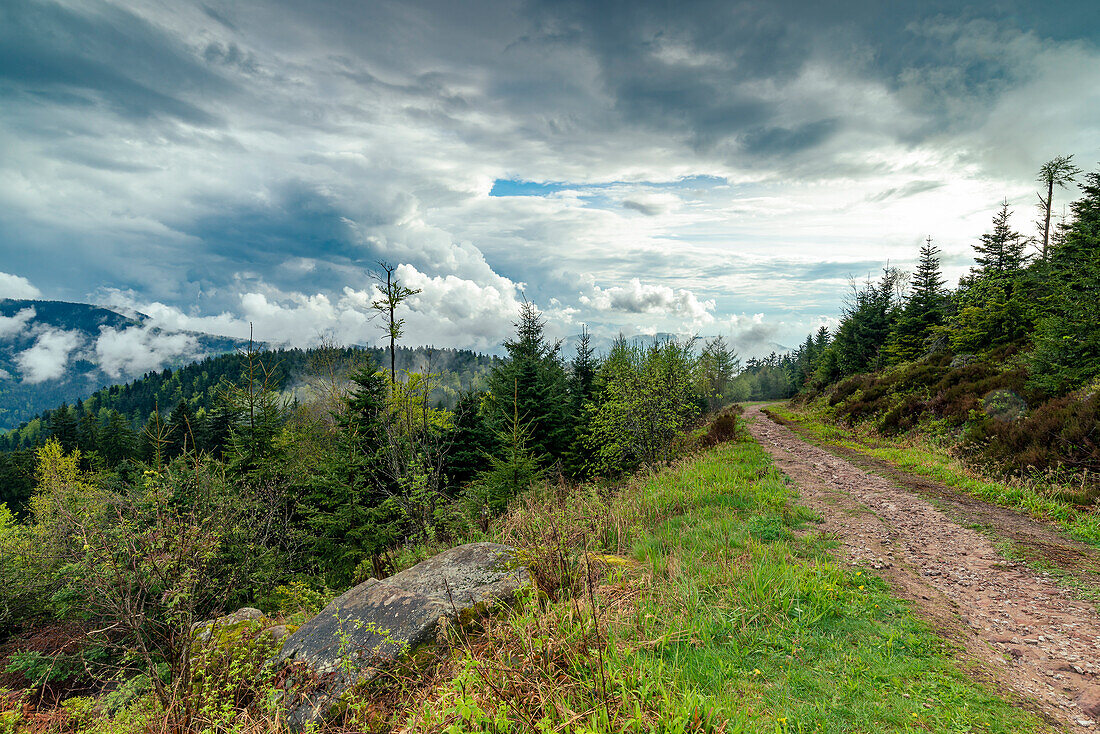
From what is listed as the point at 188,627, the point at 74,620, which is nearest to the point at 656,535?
the point at 188,627

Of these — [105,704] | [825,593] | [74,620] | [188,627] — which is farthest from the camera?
[74,620]

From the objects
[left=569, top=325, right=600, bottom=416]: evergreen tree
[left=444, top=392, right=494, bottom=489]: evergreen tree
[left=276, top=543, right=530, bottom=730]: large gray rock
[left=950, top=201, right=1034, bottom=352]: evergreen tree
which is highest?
[left=950, top=201, right=1034, bottom=352]: evergreen tree

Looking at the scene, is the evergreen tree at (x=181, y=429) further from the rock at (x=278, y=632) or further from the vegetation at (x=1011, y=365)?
the vegetation at (x=1011, y=365)

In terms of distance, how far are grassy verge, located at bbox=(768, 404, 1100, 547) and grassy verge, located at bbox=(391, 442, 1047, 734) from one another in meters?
5.68

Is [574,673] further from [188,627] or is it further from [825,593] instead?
[188,627]

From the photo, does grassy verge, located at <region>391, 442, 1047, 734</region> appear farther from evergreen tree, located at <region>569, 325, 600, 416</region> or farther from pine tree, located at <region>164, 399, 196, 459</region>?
evergreen tree, located at <region>569, 325, 600, 416</region>

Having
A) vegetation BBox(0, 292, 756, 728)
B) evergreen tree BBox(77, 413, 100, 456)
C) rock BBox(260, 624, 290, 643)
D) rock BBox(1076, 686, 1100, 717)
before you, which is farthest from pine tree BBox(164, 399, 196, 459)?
rock BBox(1076, 686, 1100, 717)

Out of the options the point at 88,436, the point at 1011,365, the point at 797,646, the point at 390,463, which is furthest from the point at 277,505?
the point at 88,436

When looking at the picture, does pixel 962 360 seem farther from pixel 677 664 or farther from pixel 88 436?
pixel 88 436

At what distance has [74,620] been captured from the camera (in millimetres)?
10281

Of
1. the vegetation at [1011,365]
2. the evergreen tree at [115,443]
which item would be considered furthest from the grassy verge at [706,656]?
the evergreen tree at [115,443]

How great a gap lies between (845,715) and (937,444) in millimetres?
16715

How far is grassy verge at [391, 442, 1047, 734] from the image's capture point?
3.15 metres

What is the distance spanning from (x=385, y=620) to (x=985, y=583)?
26.3 ft
